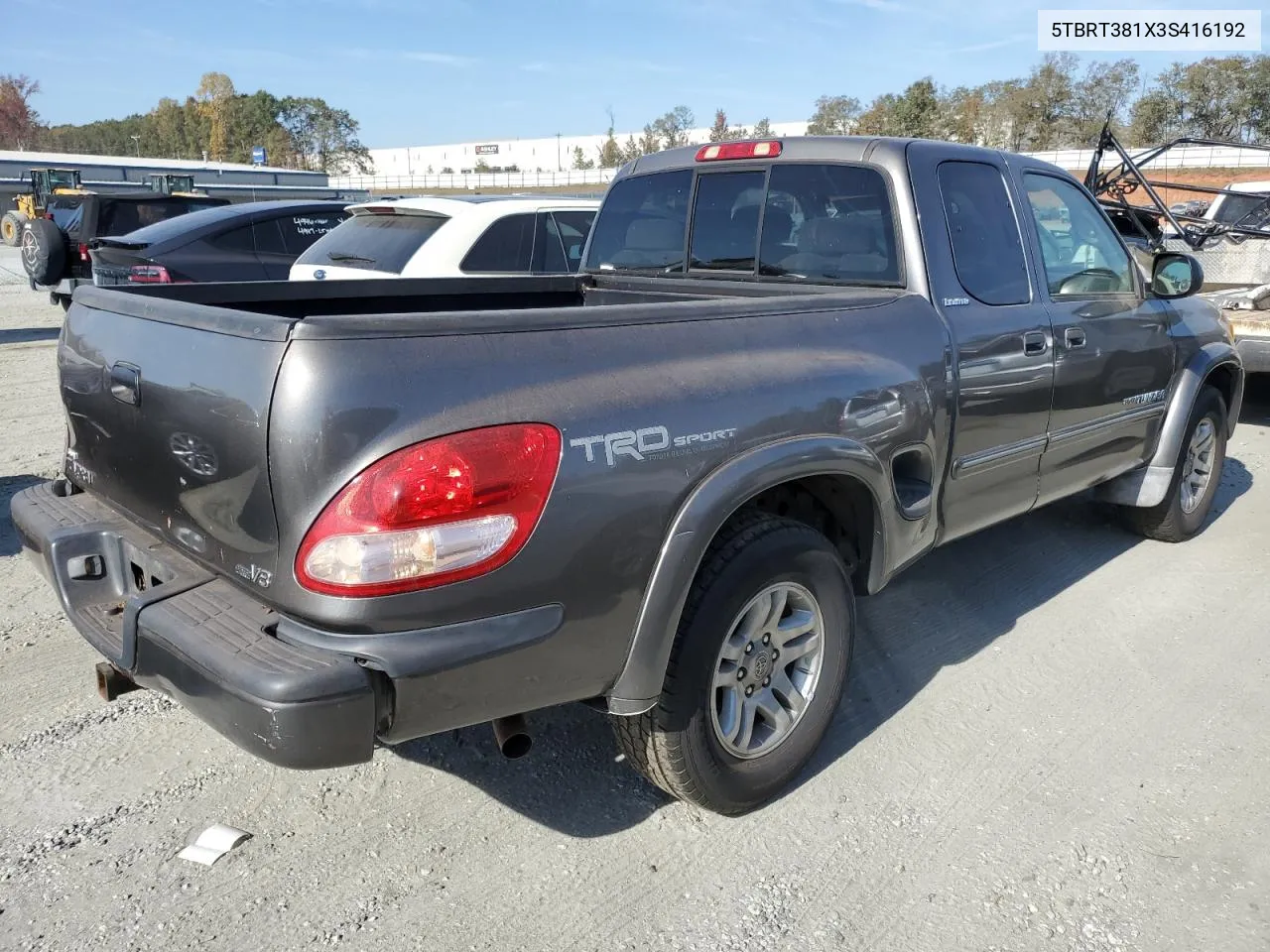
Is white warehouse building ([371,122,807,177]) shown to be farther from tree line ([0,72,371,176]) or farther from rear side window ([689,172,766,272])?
rear side window ([689,172,766,272])

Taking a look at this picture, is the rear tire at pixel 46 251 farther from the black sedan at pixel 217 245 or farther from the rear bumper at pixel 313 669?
the rear bumper at pixel 313 669

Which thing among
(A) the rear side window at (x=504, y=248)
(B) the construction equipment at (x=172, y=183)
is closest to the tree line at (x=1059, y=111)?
(B) the construction equipment at (x=172, y=183)

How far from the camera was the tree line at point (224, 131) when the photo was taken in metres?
94.5

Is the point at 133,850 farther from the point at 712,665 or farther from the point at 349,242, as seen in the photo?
the point at 349,242

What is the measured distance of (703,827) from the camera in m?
2.89

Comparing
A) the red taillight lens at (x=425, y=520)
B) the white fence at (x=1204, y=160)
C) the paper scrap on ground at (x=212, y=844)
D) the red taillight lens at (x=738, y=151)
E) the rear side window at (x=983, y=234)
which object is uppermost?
the white fence at (x=1204, y=160)

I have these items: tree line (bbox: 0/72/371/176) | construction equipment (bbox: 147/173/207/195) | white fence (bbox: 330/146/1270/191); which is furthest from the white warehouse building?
construction equipment (bbox: 147/173/207/195)

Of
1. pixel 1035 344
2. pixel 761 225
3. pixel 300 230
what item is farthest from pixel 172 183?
pixel 1035 344

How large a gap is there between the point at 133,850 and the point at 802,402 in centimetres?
219

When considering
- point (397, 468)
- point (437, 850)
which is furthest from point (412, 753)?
point (397, 468)

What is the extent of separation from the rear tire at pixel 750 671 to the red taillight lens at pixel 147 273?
765 cm

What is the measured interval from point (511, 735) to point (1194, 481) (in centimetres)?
444

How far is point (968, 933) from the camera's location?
2.47 m

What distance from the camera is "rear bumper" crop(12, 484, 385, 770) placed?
203 centimetres
